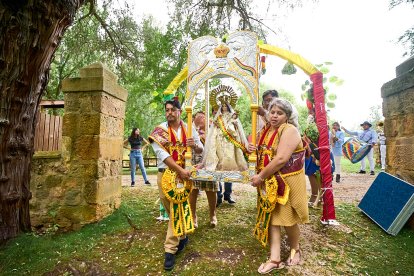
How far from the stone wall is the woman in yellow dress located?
2602mm

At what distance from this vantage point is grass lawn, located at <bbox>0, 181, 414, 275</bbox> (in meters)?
3.08

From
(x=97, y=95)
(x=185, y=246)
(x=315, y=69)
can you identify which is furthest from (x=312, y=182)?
(x=97, y=95)

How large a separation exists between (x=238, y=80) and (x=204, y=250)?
224 cm

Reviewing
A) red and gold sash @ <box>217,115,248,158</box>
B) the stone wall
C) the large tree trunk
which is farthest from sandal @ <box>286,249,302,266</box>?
the large tree trunk

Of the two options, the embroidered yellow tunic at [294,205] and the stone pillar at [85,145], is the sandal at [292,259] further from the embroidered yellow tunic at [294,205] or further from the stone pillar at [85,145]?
the stone pillar at [85,145]

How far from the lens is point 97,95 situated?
4.26 m

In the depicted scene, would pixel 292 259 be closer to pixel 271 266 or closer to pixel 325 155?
pixel 271 266

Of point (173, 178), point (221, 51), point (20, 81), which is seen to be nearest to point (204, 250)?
point (173, 178)

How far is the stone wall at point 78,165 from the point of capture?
420 cm

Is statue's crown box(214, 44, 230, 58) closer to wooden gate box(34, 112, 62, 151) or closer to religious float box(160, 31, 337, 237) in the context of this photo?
religious float box(160, 31, 337, 237)

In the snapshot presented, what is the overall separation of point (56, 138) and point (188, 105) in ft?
13.4

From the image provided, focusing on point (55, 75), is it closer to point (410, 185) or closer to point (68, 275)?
point (68, 275)

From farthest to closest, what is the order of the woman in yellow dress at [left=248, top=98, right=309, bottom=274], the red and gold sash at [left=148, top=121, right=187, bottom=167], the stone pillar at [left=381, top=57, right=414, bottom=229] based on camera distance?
the stone pillar at [left=381, top=57, right=414, bottom=229] → the red and gold sash at [left=148, top=121, right=187, bottom=167] → the woman in yellow dress at [left=248, top=98, right=309, bottom=274]

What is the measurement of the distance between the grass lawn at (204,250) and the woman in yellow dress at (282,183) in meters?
0.30
